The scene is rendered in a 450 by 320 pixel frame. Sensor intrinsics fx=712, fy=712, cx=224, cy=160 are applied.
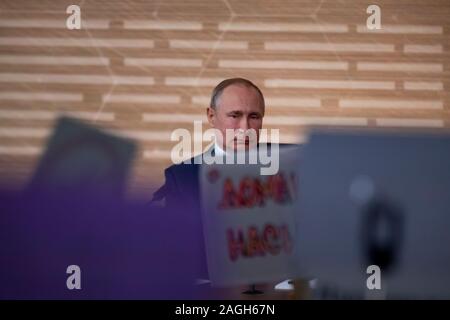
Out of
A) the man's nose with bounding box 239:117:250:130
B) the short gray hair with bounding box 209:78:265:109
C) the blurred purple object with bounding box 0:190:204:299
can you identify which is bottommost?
the blurred purple object with bounding box 0:190:204:299

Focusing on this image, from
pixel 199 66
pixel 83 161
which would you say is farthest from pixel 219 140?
pixel 83 161

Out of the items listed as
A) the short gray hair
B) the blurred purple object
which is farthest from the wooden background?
the blurred purple object

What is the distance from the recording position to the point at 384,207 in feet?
8.21

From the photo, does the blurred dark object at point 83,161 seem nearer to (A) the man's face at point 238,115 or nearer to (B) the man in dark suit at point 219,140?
(B) the man in dark suit at point 219,140

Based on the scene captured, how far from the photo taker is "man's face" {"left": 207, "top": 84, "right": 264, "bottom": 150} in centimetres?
251

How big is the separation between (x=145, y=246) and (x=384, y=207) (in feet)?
2.80

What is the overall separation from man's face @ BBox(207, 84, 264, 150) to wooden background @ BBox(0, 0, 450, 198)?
0.04 m

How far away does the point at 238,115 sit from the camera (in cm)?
251

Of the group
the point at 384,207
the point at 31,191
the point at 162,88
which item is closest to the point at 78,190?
the point at 31,191

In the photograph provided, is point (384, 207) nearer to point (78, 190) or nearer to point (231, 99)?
point (231, 99)

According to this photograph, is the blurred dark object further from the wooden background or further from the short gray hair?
the short gray hair

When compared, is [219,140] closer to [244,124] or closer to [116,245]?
[244,124]

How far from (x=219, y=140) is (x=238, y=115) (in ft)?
0.36

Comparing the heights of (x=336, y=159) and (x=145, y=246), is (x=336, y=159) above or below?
above
